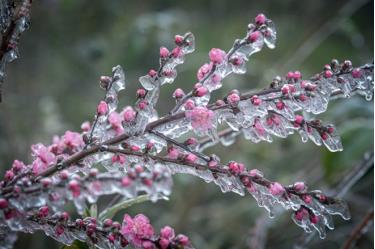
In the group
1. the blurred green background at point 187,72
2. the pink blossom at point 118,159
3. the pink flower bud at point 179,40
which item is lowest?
the pink blossom at point 118,159

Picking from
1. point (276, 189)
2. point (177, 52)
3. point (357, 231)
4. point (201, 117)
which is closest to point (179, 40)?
point (177, 52)

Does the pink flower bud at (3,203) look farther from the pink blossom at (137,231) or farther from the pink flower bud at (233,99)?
the pink flower bud at (233,99)

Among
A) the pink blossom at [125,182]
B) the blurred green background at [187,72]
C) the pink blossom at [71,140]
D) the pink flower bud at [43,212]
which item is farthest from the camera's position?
the blurred green background at [187,72]

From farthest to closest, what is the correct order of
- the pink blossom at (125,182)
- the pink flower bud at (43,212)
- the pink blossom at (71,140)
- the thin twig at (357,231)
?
the thin twig at (357,231)
the pink blossom at (71,140)
the pink flower bud at (43,212)
the pink blossom at (125,182)

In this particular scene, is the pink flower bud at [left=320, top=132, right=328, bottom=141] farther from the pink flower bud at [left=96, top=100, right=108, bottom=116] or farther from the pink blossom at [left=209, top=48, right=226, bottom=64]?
the pink flower bud at [left=96, top=100, right=108, bottom=116]

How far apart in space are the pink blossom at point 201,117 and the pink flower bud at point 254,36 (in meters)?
0.13

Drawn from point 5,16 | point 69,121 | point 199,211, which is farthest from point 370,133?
point 69,121

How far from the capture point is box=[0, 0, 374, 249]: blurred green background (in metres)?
1.71

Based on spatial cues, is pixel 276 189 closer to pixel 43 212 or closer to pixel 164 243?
pixel 164 243

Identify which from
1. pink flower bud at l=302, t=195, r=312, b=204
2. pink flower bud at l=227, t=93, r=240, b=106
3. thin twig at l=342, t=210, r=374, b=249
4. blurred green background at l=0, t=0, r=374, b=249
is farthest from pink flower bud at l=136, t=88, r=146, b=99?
blurred green background at l=0, t=0, r=374, b=249

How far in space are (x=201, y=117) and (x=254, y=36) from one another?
0.48ft

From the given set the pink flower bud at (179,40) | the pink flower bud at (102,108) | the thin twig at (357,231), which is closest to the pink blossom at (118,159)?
the pink flower bud at (102,108)

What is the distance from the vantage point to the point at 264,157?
77.2 inches

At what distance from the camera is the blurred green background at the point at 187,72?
171 centimetres
